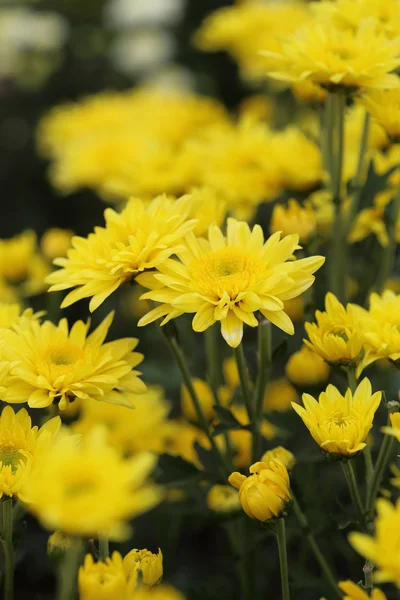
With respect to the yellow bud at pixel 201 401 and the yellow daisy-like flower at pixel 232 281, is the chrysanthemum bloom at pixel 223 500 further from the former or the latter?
the yellow daisy-like flower at pixel 232 281

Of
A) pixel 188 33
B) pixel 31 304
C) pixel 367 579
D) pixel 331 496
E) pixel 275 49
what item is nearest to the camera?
pixel 367 579

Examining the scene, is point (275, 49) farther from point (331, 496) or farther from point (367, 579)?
point (367, 579)

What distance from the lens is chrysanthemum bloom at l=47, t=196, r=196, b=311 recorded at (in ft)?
2.77

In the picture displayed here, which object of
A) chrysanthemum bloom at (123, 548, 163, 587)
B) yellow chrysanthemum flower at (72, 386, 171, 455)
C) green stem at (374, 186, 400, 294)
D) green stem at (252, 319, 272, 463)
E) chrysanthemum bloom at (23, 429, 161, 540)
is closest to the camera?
chrysanthemum bloom at (23, 429, 161, 540)

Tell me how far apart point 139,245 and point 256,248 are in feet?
0.40

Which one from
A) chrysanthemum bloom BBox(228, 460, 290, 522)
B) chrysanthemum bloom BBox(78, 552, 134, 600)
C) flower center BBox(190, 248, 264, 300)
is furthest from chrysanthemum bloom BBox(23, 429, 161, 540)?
flower center BBox(190, 248, 264, 300)

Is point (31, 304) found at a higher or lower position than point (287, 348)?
lower

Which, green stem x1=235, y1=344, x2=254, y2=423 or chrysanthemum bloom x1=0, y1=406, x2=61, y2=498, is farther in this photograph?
green stem x1=235, y1=344, x2=254, y2=423

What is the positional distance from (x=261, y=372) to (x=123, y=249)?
0.21m

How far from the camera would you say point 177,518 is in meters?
1.20

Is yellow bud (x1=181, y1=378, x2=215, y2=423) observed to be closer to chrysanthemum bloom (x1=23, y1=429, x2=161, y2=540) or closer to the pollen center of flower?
the pollen center of flower

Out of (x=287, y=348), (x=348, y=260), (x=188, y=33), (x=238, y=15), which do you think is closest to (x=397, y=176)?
(x=348, y=260)

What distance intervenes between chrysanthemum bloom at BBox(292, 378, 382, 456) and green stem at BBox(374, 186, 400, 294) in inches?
14.1

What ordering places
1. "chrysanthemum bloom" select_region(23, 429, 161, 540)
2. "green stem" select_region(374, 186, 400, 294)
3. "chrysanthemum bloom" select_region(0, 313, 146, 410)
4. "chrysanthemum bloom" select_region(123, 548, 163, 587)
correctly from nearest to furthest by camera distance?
"chrysanthemum bloom" select_region(23, 429, 161, 540), "chrysanthemum bloom" select_region(123, 548, 163, 587), "chrysanthemum bloom" select_region(0, 313, 146, 410), "green stem" select_region(374, 186, 400, 294)
